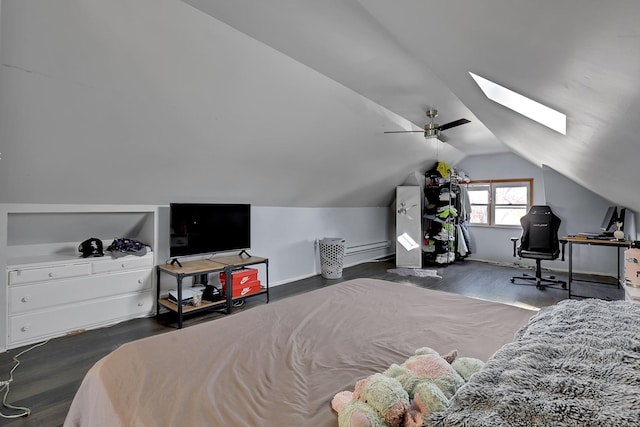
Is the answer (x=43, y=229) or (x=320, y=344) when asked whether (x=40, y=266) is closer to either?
(x=43, y=229)

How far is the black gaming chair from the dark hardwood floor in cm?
45

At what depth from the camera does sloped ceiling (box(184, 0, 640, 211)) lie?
3.06ft

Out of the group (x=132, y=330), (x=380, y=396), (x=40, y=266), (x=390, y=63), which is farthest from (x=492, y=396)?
(x=40, y=266)

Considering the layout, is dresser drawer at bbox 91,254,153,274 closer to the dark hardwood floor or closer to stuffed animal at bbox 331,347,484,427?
the dark hardwood floor

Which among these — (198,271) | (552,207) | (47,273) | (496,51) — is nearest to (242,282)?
(198,271)

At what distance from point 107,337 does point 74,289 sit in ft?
1.85

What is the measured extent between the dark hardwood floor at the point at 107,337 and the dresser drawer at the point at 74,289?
341 millimetres

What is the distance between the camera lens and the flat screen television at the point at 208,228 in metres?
3.45

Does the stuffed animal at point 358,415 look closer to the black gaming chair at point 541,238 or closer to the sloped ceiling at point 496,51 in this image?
the sloped ceiling at point 496,51

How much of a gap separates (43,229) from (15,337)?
100 cm

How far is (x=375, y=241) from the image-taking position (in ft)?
22.7

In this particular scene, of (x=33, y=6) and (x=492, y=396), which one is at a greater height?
(x=33, y=6)

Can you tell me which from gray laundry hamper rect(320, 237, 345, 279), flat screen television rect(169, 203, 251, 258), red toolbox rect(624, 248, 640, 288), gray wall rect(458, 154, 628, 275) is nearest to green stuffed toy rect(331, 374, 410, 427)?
flat screen television rect(169, 203, 251, 258)

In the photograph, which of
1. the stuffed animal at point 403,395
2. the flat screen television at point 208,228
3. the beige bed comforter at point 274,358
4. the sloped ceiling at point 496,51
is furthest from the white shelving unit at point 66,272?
the stuffed animal at point 403,395
